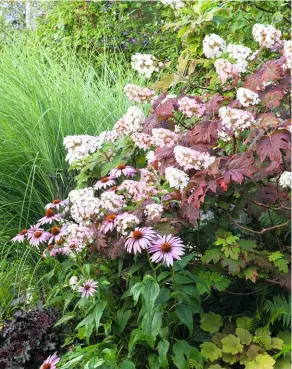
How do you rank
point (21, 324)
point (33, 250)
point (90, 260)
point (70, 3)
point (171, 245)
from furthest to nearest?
point (70, 3)
point (33, 250)
point (21, 324)
point (90, 260)
point (171, 245)

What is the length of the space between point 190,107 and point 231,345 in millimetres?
963

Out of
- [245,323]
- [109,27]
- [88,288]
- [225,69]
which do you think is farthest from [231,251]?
[109,27]

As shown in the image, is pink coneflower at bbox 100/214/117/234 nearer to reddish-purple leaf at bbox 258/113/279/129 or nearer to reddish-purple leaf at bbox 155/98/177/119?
reddish-purple leaf at bbox 155/98/177/119

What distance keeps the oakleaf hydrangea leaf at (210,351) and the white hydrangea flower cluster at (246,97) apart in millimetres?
932

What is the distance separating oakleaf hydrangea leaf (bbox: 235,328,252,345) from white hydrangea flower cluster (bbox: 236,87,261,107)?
34.2 inches

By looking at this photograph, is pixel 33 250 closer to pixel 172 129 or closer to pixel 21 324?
pixel 21 324

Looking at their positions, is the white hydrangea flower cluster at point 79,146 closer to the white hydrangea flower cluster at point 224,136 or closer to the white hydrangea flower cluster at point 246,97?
the white hydrangea flower cluster at point 224,136

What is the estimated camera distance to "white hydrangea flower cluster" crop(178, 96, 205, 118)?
2607 mm

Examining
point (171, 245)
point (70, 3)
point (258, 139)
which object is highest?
point (258, 139)

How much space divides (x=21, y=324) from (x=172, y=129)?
108cm

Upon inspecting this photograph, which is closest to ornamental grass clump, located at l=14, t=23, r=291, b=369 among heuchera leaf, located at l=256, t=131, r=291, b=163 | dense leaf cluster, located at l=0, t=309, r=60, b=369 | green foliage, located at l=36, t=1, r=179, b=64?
heuchera leaf, located at l=256, t=131, r=291, b=163

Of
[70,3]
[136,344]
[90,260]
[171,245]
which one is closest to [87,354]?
[136,344]

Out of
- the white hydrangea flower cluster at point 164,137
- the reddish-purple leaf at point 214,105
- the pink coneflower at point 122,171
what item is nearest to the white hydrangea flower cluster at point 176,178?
the white hydrangea flower cluster at point 164,137

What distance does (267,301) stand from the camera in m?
2.53
